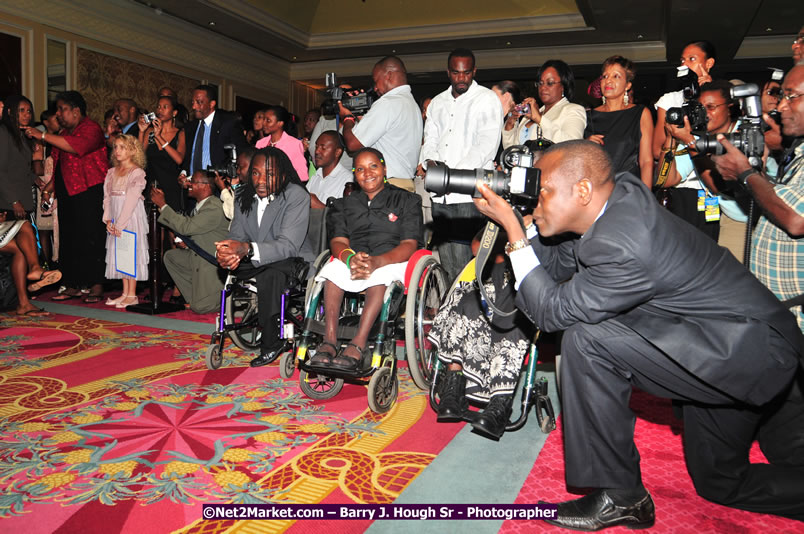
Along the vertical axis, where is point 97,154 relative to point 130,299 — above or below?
above

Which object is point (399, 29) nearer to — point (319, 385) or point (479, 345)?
point (319, 385)

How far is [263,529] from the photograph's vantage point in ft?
5.40

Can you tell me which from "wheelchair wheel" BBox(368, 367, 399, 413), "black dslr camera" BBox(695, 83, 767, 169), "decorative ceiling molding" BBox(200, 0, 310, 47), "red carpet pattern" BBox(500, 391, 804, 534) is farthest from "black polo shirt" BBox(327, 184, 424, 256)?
"decorative ceiling molding" BBox(200, 0, 310, 47)

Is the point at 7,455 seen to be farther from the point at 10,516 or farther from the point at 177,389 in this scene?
the point at 177,389

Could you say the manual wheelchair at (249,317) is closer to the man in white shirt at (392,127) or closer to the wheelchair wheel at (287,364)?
the wheelchair wheel at (287,364)

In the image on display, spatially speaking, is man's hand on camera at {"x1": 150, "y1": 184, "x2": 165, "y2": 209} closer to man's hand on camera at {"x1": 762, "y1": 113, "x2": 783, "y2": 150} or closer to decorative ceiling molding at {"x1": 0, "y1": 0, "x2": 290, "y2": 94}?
man's hand on camera at {"x1": 762, "y1": 113, "x2": 783, "y2": 150}

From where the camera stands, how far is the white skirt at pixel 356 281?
271 centimetres

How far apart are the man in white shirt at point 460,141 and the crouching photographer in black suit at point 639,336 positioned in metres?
1.49

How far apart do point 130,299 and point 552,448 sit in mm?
3835

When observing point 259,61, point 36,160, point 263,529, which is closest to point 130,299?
point 36,160

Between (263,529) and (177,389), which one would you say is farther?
(177,389)

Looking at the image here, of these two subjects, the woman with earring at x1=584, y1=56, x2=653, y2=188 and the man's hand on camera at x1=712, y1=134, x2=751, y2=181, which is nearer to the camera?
the man's hand on camera at x1=712, y1=134, x2=751, y2=181

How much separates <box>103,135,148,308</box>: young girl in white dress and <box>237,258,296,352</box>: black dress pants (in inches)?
74.9

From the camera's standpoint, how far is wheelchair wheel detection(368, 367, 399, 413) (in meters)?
2.43
